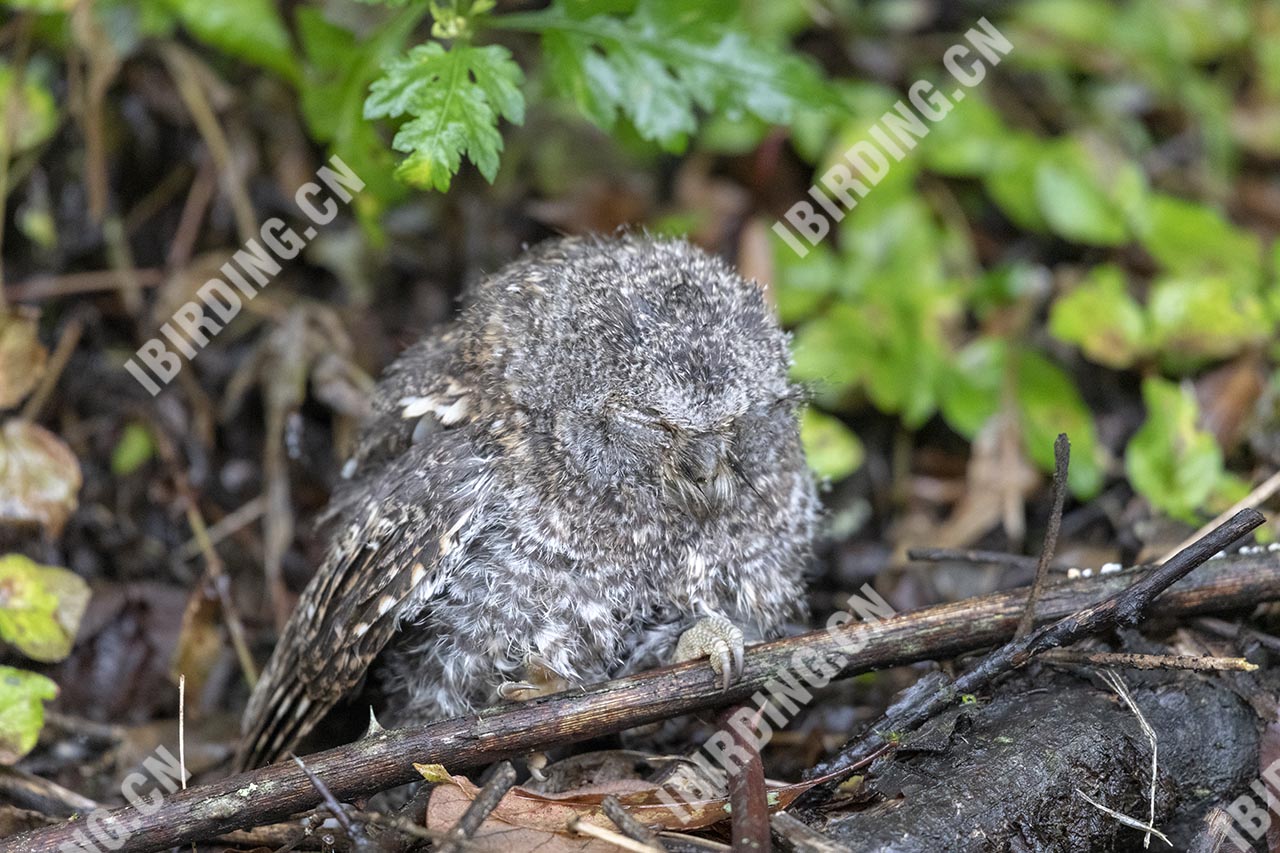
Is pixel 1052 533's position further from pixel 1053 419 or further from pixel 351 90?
pixel 351 90

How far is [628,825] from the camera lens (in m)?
2.34

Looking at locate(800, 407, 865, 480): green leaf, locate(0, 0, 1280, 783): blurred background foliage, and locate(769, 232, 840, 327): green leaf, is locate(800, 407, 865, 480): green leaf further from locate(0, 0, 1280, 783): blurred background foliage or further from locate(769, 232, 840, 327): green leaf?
locate(769, 232, 840, 327): green leaf

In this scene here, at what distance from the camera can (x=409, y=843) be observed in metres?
2.49

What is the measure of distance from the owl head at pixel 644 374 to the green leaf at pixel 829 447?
2.97ft

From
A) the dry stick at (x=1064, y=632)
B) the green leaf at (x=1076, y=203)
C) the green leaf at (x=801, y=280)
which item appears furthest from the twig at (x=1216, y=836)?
the green leaf at (x=1076, y=203)

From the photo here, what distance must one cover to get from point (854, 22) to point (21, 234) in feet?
11.4

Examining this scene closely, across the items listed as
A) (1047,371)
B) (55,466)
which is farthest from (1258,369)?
(55,466)

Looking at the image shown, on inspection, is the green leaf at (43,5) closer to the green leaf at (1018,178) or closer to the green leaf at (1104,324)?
the green leaf at (1018,178)

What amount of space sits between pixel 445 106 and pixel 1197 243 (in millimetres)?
2920

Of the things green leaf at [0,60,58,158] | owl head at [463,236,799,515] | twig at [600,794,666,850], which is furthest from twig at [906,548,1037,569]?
green leaf at [0,60,58,158]

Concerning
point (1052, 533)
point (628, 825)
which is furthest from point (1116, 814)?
point (628, 825)

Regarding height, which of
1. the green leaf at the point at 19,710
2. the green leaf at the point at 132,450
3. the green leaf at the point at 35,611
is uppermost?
the green leaf at the point at 132,450

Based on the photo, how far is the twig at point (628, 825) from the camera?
91.0 inches

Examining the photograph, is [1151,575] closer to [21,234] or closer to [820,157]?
[820,157]
